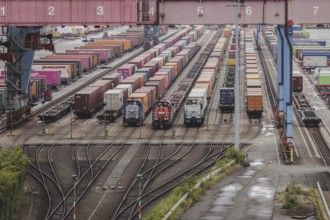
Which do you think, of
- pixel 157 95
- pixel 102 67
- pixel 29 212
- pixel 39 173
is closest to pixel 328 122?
pixel 157 95

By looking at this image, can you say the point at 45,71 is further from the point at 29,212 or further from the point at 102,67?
the point at 29,212

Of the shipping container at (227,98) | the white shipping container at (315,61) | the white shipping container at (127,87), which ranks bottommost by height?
the shipping container at (227,98)

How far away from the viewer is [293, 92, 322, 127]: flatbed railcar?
77.8m

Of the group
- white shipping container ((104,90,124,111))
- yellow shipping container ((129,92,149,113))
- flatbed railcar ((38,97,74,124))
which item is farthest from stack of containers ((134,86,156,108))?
flatbed railcar ((38,97,74,124))

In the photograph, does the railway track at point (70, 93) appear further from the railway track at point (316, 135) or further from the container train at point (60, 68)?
the railway track at point (316, 135)

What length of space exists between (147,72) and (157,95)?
14235 mm

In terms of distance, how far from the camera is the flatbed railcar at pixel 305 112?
255 feet

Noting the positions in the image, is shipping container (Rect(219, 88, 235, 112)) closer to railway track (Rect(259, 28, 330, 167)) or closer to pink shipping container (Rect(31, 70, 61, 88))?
railway track (Rect(259, 28, 330, 167))

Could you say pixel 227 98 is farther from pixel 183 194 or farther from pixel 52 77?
pixel 183 194

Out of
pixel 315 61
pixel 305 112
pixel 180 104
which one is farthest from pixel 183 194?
pixel 315 61

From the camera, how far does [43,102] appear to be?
98.1m

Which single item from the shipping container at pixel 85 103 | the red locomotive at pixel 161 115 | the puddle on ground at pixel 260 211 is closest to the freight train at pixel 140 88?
the shipping container at pixel 85 103

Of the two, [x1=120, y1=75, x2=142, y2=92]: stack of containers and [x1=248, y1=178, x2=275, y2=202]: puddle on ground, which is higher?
[x1=120, y1=75, x2=142, y2=92]: stack of containers

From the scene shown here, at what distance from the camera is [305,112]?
81.5 m
